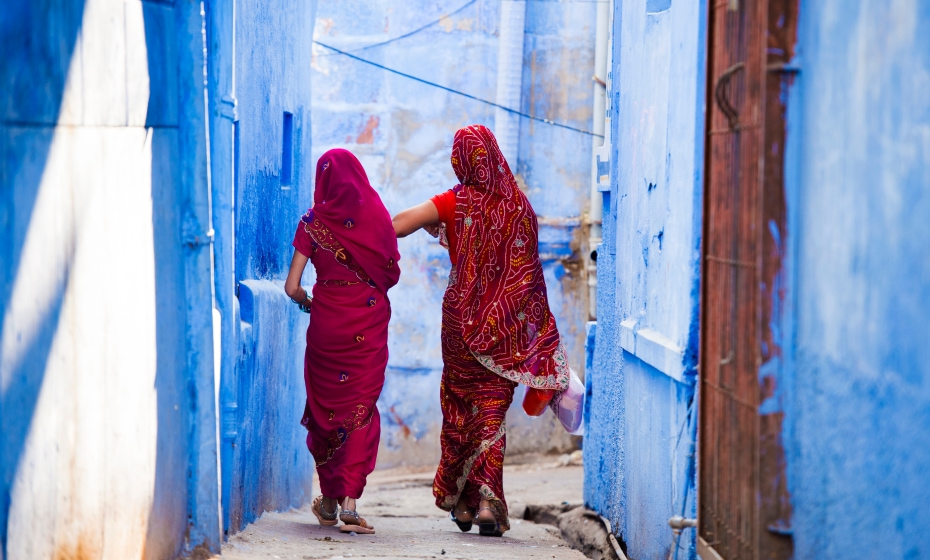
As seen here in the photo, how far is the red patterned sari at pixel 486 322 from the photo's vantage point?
17.8ft

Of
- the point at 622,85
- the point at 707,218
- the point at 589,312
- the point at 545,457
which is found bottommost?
the point at 545,457

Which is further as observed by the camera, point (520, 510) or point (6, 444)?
point (520, 510)

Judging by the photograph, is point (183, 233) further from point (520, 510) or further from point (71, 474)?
point (520, 510)

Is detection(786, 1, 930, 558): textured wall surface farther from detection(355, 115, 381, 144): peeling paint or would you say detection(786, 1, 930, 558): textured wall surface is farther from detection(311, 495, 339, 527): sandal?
detection(355, 115, 381, 144): peeling paint

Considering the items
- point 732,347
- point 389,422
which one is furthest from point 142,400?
point 389,422

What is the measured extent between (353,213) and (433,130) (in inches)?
239

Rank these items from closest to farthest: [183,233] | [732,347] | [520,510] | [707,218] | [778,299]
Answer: [778,299] < [732,347] < [707,218] < [183,233] < [520,510]

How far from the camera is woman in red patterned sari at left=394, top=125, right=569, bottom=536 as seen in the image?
17.8ft

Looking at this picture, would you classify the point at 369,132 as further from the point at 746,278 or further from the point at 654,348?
the point at 746,278

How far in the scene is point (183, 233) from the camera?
3.60 meters

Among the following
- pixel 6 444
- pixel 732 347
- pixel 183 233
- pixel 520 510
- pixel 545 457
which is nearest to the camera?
pixel 6 444

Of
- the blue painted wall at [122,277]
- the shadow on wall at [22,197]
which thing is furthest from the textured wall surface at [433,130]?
the shadow on wall at [22,197]

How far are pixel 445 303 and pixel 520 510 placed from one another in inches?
103

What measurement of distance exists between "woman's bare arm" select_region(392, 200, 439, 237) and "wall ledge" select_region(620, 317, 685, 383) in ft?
3.53
